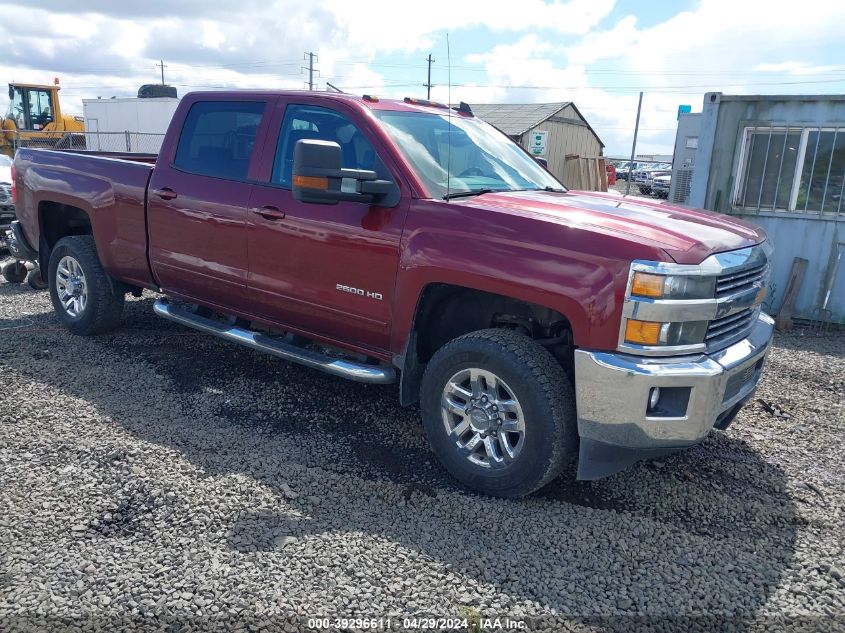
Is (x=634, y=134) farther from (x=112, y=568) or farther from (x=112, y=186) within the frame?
(x=112, y=568)

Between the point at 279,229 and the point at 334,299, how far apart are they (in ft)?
1.99

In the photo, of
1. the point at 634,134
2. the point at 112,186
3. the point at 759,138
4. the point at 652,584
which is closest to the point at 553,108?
the point at 634,134

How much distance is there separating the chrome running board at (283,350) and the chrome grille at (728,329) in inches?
68.0

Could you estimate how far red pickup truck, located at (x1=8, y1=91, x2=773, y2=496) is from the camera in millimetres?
3145

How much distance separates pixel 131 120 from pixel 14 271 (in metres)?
20.9

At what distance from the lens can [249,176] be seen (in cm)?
456

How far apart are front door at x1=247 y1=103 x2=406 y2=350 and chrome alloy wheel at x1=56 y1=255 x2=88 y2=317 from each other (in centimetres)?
224

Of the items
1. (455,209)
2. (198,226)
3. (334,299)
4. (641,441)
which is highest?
(455,209)

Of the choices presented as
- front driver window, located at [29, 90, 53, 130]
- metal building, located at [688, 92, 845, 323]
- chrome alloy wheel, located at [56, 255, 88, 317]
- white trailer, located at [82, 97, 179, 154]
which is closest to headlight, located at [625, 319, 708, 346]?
chrome alloy wheel, located at [56, 255, 88, 317]

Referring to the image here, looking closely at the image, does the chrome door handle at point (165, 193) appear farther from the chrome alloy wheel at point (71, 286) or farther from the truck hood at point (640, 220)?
the truck hood at point (640, 220)

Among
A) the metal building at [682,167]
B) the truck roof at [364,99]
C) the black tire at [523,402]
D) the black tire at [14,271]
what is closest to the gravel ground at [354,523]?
the black tire at [523,402]

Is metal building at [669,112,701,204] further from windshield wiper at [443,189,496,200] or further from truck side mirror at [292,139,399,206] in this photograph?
truck side mirror at [292,139,399,206]

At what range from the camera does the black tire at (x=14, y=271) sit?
832cm

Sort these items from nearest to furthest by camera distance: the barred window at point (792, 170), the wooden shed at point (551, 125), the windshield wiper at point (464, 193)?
the windshield wiper at point (464, 193) → the barred window at point (792, 170) → the wooden shed at point (551, 125)
